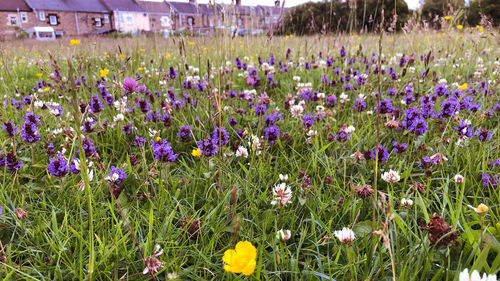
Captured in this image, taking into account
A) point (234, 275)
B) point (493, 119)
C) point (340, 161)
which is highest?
point (493, 119)

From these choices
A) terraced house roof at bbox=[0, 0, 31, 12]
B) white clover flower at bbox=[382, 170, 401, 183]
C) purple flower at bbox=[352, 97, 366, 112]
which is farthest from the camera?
terraced house roof at bbox=[0, 0, 31, 12]

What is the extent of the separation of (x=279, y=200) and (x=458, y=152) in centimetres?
126

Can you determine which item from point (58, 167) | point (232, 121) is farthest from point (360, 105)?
point (58, 167)

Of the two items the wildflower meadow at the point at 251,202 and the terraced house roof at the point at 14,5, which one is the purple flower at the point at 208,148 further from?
the terraced house roof at the point at 14,5

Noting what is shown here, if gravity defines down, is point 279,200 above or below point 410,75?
below

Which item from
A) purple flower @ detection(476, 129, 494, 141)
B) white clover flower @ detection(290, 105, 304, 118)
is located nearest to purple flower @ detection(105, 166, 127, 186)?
white clover flower @ detection(290, 105, 304, 118)

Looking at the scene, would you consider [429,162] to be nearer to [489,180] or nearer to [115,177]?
[489,180]

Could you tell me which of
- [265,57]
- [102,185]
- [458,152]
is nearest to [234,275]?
[102,185]

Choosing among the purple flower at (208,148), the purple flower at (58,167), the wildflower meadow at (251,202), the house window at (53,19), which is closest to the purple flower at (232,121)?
the wildflower meadow at (251,202)

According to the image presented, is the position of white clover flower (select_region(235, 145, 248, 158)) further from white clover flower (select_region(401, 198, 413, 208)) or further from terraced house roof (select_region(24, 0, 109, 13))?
terraced house roof (select_region(24, 0, 109, 13))

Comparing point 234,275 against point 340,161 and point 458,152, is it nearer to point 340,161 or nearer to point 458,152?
point 340,161

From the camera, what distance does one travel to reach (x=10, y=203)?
4.65ft

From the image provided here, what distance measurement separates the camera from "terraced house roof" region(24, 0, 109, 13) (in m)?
37.9

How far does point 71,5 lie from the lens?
40.0 meters
